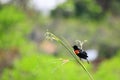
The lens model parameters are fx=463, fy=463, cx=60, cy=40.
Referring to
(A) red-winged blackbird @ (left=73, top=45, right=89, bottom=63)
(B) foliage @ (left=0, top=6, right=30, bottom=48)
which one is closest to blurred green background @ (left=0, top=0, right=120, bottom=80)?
(B) foliage @ (left=0, top=6, right=30, bottom=48)

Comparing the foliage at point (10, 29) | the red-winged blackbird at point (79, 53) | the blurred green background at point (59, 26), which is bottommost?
the red-winged blackbird at point (79, 53)

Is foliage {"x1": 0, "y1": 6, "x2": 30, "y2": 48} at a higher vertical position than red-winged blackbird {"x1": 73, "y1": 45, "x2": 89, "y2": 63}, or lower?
higher

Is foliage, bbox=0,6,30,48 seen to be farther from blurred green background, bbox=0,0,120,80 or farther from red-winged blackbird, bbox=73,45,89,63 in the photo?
red-winged blackbird, bbox=73,45,89,63

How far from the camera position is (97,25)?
49.7ft

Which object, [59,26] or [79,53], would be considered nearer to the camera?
[79,53]

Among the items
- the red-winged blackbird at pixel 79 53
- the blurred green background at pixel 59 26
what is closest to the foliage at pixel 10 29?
the blurred green background at pixel 59 26

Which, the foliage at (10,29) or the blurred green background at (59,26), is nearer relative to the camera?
the foliage at (10,29)

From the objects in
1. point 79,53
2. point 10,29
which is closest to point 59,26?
point 10,29

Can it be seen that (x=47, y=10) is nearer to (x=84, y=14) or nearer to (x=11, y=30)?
(x=84, y=14)

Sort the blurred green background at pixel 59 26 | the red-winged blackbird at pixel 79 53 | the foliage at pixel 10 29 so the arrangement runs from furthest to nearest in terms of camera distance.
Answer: the blurred green background at pixel 59 26, the foliage at pixel 10 29, the red-winged blackbird at pixel 79 53

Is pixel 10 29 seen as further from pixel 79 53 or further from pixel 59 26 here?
pixel 79 53

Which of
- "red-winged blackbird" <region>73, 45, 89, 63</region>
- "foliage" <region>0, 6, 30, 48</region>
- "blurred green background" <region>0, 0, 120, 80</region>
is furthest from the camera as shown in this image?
"blurred green background" <region>0, 0, 120, 80</region>

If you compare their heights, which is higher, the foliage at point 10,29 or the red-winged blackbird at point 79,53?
the foliage at point 10,29

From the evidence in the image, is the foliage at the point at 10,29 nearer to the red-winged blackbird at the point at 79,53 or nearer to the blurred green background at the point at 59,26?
the blurred green background at the point at 59,26
